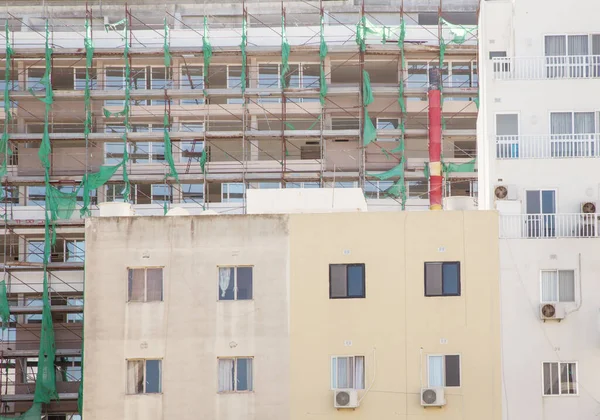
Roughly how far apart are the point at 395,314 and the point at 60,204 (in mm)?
29159

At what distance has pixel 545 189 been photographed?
40.6 meters

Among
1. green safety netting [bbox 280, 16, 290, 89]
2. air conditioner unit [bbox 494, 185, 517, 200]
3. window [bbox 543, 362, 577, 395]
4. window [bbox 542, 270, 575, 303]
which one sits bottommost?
window [bbox 543, 362, 577, 395]

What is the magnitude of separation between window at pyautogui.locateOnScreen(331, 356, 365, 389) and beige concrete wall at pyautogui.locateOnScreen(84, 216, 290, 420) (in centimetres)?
129

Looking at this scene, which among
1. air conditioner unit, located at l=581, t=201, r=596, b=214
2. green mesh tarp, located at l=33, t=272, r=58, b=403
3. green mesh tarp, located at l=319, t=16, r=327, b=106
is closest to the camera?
air conditioner unit, located at l=581, t=201, r=596, b=214

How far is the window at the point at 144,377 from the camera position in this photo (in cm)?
3844

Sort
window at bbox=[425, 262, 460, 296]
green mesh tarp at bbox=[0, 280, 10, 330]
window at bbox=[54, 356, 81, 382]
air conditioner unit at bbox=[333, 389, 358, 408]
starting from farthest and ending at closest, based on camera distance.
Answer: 1. window at bbox=[54, 356, 81, 382]
2. green mesh tarp at bbox=[0, 280, 10, 330]
3. window at bbox=[425, 262, 460, 296]
4. air conditioner unit at bbox=[333, 389, 358, 408]

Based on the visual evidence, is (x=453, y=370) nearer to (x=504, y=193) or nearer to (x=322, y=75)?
(x=504, y=193)

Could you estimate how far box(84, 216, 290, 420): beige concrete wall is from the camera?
38156mm

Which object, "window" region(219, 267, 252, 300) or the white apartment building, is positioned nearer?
the white apartment building

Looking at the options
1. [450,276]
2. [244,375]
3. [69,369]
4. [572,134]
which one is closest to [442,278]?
[450,276]

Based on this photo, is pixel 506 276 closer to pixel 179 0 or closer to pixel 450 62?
pixel 450 62

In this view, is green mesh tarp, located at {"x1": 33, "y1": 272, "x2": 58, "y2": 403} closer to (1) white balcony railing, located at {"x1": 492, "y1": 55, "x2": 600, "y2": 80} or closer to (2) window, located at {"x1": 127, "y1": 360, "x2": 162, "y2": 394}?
(2) window, located at {"x1": 127, "y1": 360, "x2": 162, "y2": 394}

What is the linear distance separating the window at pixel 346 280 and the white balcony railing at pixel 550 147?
578 cm

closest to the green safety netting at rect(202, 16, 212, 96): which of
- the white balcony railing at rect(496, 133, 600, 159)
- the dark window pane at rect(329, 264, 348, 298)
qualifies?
the white balcony railing at rect(496, 133, 600, 159)
